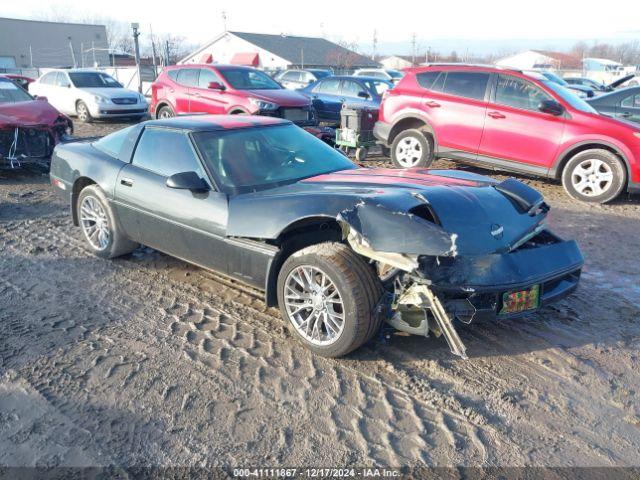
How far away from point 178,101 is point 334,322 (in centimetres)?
1039

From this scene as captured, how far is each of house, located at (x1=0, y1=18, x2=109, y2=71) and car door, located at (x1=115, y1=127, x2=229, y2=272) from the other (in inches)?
1988

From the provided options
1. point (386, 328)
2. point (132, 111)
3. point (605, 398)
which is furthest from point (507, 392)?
point (132, 111)

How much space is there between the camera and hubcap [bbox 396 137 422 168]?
8758 millimetres

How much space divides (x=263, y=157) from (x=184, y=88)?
882 cm

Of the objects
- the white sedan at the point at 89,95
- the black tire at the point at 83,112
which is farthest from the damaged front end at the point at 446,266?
the black tire at the point at 83,112

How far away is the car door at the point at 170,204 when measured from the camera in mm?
4020

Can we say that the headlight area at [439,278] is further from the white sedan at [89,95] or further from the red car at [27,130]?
the white sedan at [89,95]

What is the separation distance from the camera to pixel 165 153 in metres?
4.54

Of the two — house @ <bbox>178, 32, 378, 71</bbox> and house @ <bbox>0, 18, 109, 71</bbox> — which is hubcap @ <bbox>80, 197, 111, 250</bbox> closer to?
house @ <bbox>178, 32, 378, 71</bbox>

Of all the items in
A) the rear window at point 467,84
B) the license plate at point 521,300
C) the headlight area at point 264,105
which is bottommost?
the license plate at point 521,300

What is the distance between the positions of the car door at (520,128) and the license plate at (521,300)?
479 cm

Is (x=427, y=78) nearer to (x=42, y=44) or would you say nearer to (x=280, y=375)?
(x=280, y=375)

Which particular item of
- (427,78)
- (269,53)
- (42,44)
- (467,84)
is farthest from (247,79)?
(42,44)

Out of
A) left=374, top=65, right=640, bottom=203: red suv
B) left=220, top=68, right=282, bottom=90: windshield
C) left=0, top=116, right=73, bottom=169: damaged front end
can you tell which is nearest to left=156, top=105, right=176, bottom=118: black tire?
left=220, top=68, right=282, bottom=90: windshield
